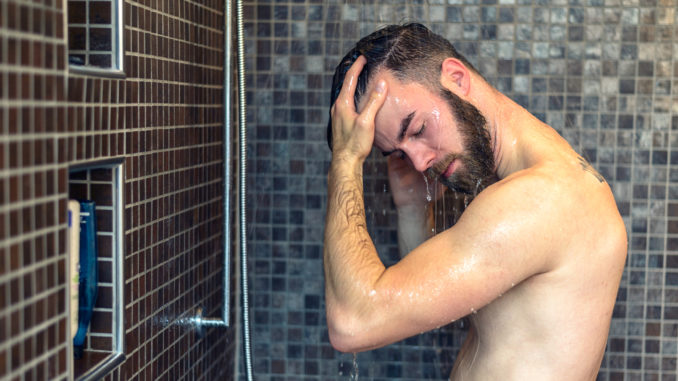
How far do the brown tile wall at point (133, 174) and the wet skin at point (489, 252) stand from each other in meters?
0.31

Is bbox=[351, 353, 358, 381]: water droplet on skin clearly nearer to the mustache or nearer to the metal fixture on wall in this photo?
the metal fixture on wall

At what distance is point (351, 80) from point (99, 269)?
22.5 inches

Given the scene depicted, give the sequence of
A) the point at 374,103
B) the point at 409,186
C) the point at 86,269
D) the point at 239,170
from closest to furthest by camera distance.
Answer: the point at 86,269 → the point at 374,103 → the point at 239,170 → the point at 409,186

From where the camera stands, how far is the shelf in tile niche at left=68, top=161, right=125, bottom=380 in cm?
107

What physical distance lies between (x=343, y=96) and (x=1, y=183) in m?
0.76

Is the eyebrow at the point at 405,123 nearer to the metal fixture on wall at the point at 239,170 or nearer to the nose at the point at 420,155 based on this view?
the nose at the point at 420,155

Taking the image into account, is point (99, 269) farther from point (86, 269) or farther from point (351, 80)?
point (351, 80)

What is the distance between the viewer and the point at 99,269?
1118 mm

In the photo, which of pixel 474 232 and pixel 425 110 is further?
pixel 425 110

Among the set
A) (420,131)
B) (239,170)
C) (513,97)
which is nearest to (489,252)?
(420,131)

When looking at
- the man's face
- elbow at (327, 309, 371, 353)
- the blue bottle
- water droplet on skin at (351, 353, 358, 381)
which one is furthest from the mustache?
water droplet on skin at (351, 353, 358, 381)

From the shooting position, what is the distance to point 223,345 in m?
1.82

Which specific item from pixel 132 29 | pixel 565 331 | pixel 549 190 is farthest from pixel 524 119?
pixel 132 29

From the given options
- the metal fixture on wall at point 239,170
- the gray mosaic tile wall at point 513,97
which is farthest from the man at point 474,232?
the gray mosaic tile wall at point 513,97
